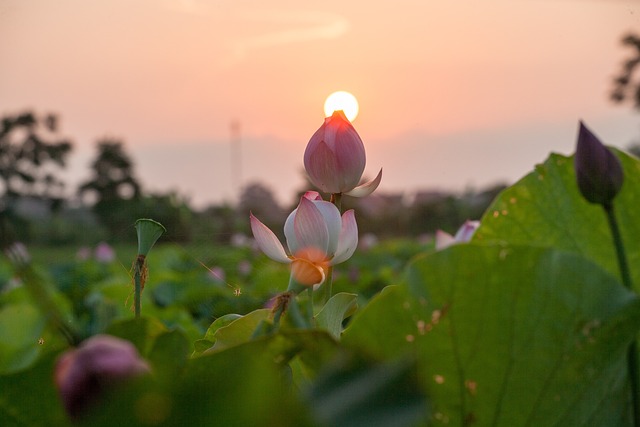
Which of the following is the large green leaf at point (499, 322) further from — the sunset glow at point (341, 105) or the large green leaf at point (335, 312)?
the sunset glow at point (341, 105)

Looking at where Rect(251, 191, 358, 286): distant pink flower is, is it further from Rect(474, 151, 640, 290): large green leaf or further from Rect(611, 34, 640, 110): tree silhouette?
Rect(611, 34, 640, 110): tree silhouette

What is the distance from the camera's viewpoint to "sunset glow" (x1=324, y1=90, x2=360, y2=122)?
60cm

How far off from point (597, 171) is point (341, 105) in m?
0.28

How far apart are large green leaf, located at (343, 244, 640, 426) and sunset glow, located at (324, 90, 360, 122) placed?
29 cm

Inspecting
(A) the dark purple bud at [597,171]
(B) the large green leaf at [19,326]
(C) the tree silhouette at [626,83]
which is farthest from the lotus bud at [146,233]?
(C) the tree silhouette at [626,83]

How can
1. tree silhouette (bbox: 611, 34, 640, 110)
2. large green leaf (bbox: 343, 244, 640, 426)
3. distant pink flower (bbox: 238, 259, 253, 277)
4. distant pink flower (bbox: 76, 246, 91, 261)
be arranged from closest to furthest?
large green leaf (bbox: 343, 244, 640, 426)
distant pink flower (bbox: 76, 246, 91, 261)
distant pink flower (bbox: 238, 259, 253, 277)
tree silhouette (bbox: 611, 34, 640, 110)

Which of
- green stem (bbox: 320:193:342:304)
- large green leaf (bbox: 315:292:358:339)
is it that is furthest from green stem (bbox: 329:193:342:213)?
large green leaf (bbox: 315:292:358:339)

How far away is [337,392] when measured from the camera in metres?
0.21

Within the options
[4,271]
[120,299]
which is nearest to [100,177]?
[4,271]

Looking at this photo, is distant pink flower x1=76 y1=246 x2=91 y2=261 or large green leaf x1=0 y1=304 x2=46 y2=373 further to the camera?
distant pink flower x1=76 y1=246 x2=91 y2=261

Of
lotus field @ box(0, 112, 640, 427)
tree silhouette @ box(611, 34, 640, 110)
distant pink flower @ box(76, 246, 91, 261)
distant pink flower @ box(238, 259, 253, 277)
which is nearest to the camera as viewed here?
lotus field @ box(0, 112, 640, 427)

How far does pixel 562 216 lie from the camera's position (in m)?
0.45

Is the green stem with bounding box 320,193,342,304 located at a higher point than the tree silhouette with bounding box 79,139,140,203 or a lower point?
higher

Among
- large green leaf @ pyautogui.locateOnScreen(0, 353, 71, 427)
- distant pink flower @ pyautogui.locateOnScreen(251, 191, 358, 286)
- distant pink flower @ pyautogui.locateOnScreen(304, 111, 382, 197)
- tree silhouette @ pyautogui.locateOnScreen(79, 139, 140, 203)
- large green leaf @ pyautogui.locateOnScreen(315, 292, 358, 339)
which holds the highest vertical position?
distant pink flower @ pyautogui.locateOnScreen(304, 111, 382, 197)
